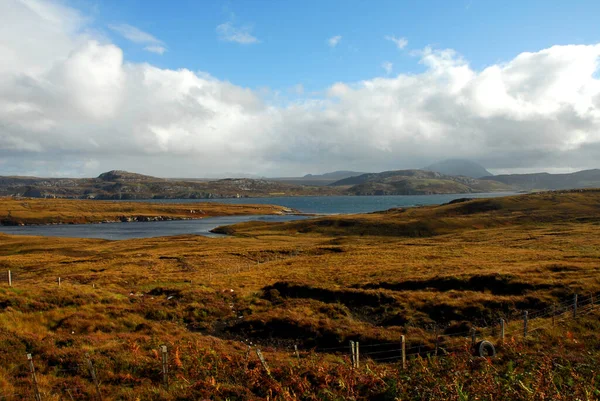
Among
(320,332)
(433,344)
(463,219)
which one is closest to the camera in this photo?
(433,344)

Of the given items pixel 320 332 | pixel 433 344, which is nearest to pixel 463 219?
pixel 320 332

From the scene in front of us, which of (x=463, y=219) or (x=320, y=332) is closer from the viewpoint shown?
(x=320, y=332)

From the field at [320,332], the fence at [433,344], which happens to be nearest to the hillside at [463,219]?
the field at [320,332]

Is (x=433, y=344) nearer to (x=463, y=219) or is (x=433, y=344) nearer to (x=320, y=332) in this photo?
(x=320, y=332)

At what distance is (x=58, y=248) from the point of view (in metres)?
90.1

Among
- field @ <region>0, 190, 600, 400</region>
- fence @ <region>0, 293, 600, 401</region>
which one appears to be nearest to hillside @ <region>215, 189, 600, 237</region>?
field @ <region>0, 190, 600, 400</region>

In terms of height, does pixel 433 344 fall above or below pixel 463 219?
above

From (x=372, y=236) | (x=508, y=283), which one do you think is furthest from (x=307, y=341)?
(x=372, y=236)

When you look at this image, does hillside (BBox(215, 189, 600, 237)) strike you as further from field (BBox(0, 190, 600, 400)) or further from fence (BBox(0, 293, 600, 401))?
fence (BBox(0, 293, 600, 401))

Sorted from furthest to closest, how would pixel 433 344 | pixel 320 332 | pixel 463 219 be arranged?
pixel 463 219 < pixel 320 332 < pixel 433 344

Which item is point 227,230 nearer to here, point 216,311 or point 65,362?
point 216,311

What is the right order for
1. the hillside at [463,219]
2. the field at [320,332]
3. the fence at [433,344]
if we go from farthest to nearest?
the hillside at [463,219], the fence at [433,344], the field at [320,332]

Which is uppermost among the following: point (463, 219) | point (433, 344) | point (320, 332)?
point (433, 344)

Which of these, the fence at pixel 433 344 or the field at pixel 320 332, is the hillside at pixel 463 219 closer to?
the field at pixel 320 332
